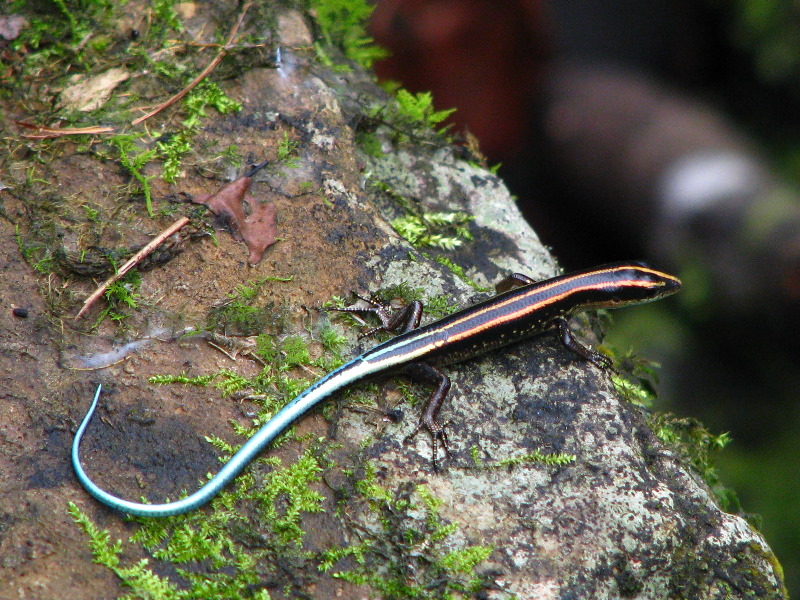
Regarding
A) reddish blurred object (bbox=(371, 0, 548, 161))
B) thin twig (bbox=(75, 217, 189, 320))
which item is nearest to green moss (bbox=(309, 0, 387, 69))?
reddish blurred object (bbox=(371, 0, 548, 161))

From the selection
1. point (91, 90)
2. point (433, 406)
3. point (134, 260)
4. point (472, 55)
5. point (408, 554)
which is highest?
point (91, 90)

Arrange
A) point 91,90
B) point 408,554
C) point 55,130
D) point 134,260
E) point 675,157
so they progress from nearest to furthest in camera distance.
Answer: point 408,554
point 134,260
point 55,130
point 91,90
point 675,157

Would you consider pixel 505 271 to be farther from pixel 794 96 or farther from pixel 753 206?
pixel 794 96

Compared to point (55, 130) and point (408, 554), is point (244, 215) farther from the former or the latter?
point (408, 554)

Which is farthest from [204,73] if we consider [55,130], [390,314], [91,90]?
[390,314]

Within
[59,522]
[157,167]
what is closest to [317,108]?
[157,167]

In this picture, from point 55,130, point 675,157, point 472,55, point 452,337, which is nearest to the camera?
point 452,337

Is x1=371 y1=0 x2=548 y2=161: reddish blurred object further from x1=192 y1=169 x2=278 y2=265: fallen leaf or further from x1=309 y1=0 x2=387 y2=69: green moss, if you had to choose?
x1=192 y1=169 x2=278 y2=265: fallen leaf

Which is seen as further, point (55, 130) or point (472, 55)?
point (472, 55)
